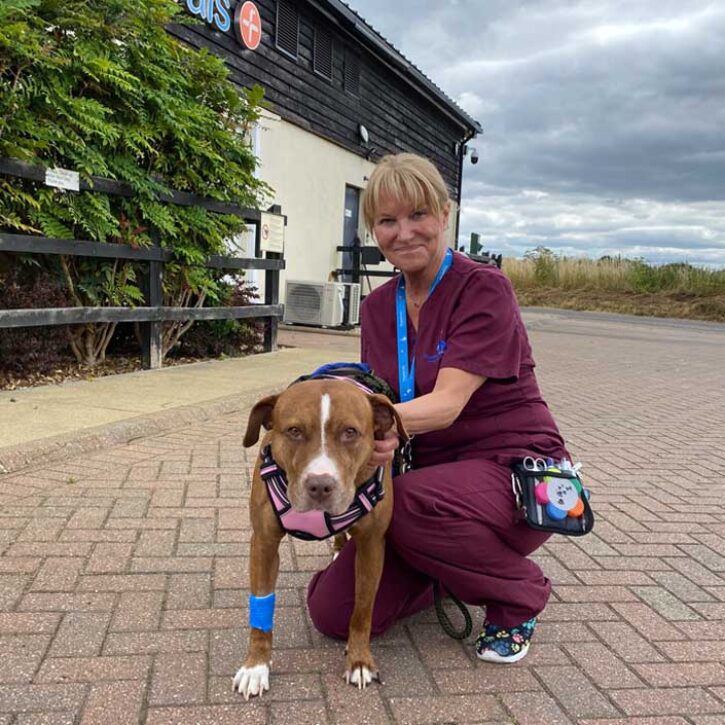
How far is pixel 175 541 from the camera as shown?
3.42 meters

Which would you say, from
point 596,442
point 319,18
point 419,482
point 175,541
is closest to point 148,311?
point 175,541

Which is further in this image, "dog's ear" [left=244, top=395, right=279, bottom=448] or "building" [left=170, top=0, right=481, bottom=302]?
"building" [left=170, top=0, right=481, bottom=302]

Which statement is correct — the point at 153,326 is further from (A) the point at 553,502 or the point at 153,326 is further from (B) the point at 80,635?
(A) the point at 553,502

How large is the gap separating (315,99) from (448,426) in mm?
12666

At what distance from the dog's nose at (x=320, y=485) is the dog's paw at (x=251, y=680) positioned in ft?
2.29

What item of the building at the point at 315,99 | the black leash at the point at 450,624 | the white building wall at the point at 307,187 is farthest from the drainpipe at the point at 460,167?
the black leash at the point at 450,624

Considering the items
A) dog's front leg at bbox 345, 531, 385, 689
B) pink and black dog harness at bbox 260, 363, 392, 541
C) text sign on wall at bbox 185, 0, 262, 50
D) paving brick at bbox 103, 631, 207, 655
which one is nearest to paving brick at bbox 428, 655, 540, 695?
dog's front leg at bbox 345, 531, 385, 689

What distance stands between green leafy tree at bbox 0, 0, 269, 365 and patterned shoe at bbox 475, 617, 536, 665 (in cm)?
496

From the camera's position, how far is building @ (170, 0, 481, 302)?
11.6m

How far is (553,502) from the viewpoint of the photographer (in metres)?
2.54

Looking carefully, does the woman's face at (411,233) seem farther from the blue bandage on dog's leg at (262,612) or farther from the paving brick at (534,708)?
the paving brick at (534,708)

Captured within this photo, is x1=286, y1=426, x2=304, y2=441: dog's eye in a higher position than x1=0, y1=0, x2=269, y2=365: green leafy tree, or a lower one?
lower

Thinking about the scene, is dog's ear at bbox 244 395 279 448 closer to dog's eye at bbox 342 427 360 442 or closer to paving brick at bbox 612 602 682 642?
dog's eye at bbox 342 427 360 442

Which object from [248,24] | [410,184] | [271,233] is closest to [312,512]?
[410,184]
